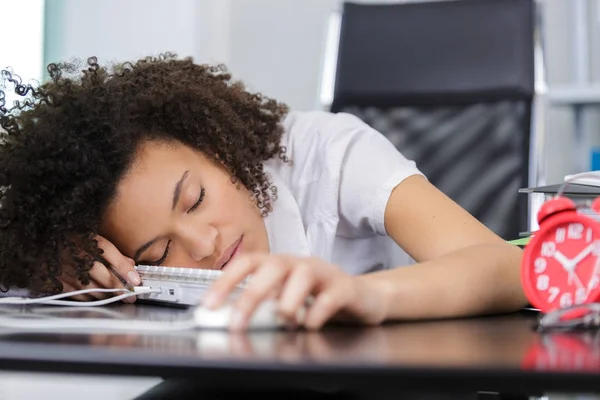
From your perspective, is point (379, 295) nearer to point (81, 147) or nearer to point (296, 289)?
point (296, 289)

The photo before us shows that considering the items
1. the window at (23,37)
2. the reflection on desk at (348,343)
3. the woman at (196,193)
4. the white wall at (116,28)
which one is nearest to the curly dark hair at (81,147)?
the woman at (196,193)

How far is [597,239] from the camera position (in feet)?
1.97

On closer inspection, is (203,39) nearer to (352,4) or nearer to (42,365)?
(352,4)

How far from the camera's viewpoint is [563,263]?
0.62 meters

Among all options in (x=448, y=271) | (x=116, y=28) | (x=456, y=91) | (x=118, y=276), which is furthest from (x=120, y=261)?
(x=116, y=28)

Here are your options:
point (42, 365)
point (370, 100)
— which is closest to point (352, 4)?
point (370, 100)

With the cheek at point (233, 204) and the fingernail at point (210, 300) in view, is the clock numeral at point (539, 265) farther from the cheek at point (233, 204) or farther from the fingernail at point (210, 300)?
the cheek at point (233, 204)

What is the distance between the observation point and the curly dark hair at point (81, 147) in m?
1.01

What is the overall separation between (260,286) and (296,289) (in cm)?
2

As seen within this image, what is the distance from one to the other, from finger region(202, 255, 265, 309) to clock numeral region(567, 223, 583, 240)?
25 cm

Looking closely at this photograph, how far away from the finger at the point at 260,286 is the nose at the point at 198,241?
1.52 feet

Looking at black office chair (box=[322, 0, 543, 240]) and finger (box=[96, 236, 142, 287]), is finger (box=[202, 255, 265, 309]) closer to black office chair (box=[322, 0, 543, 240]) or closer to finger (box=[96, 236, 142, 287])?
finger (box=[96, 236, 142, 287])

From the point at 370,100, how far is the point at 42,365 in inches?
49.9

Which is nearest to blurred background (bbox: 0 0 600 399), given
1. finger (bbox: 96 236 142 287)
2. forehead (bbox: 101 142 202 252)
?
forehead (bbox: 101 142 202 252)
